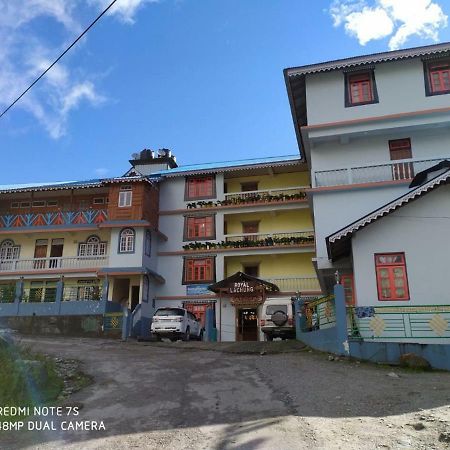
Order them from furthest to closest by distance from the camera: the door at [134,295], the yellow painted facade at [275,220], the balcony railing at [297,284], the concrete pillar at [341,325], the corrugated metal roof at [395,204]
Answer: the yellow painted facade at [275,220]
the door at [134,295]
the balcony railing at [297,284]
the corrugated metal roof at [395,204]
the concrete pillar at [341,325]

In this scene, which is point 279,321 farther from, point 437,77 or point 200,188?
point 200,188

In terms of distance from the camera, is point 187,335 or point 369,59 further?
point 187,335

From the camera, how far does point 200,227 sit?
31906 millimetres

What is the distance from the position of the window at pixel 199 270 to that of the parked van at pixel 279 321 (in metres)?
8.54

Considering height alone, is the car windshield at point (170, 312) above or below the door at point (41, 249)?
below

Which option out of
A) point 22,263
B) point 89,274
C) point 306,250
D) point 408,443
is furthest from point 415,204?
point 22,263

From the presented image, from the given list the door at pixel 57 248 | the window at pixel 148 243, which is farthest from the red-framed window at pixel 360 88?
the door at pixel 57 248

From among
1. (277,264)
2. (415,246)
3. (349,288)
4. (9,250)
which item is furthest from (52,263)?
(415,246)

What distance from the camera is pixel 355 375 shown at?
36.7ft

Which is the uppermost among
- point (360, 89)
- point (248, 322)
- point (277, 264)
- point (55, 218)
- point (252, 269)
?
point (360, 89)

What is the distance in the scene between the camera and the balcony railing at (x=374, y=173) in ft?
64.7

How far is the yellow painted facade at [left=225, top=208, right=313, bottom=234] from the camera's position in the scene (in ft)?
103

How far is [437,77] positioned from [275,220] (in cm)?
1417

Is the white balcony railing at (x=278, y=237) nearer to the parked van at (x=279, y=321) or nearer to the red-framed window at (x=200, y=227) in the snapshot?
the red-framed window at (x=200, y=227)
